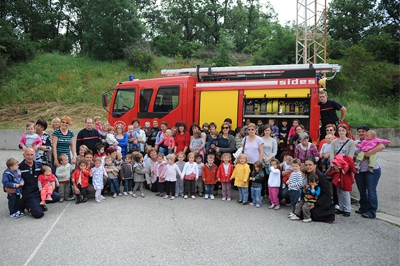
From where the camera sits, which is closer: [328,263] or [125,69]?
[328,263]

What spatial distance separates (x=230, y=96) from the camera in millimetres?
8422

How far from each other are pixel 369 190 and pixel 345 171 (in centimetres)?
61

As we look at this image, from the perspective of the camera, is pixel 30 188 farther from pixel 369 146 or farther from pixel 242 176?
pixel 369 146

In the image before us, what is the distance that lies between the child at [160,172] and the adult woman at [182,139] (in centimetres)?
77

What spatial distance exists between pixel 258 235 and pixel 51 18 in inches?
1678

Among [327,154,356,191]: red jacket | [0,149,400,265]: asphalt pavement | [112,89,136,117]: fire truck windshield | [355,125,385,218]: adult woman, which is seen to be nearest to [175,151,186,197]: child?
[0,149,400,265]: asphalt pavement

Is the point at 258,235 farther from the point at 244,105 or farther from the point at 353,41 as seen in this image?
the point at 353,41

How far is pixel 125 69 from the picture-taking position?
2753 centimetres

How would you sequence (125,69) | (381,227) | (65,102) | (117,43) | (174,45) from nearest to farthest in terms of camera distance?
(381,227)
(65,102)
(125,69)
(117,43)
(174,45)

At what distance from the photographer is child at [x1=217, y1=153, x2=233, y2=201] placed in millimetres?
7043

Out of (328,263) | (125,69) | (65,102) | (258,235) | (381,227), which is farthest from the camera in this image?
(125,69)

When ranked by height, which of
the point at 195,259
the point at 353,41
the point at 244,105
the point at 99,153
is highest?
the point at 353,41

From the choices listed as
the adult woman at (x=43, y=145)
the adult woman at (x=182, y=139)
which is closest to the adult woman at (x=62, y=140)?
the adult woman at (x=43, y=145)

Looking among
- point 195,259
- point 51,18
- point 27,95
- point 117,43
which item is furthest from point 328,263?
point 51,18
